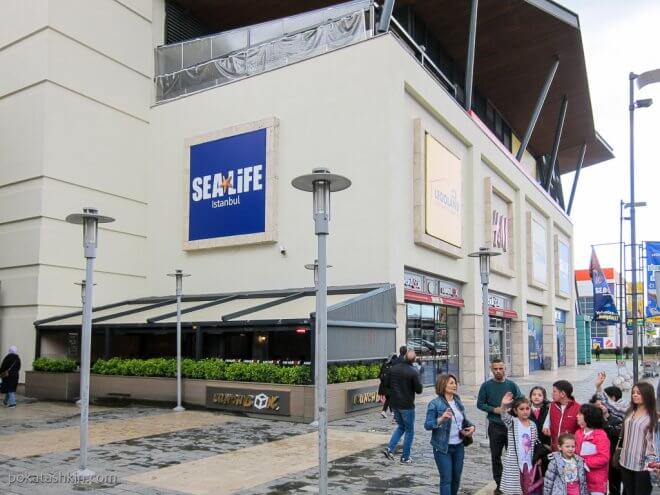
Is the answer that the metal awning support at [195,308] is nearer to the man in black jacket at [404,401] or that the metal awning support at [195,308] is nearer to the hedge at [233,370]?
the hedge at [233,370]

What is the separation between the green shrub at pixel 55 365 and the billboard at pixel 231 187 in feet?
18.7

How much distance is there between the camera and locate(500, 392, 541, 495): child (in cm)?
675

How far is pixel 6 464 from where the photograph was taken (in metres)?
9.77

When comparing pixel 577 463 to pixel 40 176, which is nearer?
pixel 577 463

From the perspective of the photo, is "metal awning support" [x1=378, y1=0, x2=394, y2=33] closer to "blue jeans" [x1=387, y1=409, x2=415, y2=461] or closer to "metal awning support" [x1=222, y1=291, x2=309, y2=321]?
"metal awning support" [x1=222, y1=291, x2=309, y2=321]

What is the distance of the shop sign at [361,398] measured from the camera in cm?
1511

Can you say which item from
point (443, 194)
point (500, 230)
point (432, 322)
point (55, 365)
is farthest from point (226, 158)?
point (500, 230)

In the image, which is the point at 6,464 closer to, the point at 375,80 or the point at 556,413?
the point at 556,413

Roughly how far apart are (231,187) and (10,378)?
8996 mm

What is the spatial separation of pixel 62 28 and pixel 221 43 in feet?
18.2

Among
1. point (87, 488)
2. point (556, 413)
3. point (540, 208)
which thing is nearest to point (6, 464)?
point (87, 488)

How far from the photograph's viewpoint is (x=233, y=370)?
15672 mm

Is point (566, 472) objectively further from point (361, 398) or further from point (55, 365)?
point (55, 365)

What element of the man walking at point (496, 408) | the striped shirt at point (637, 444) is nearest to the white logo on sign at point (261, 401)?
the man walking at point (496, 408)
